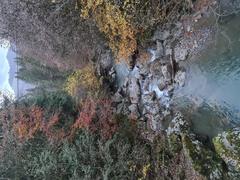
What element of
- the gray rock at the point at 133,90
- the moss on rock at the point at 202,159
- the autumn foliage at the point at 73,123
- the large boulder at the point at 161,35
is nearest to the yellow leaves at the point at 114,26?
the large boulder at the point at 161,35

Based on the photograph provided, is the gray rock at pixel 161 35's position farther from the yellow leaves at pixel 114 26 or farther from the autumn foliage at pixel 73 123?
the autumn foliage at pixel 73 123

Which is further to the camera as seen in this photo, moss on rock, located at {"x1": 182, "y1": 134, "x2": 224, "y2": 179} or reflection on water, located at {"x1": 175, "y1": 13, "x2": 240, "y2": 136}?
reflection on water, located at {"x1": 175, "y1": 13, "x2": 240, "y2": 136}

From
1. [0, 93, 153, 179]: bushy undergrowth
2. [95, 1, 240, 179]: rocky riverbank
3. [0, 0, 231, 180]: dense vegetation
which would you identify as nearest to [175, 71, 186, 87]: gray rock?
[95, 1, 240, 179]: rocky riverbank

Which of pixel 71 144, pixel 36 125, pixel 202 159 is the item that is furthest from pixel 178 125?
pixel 36 125

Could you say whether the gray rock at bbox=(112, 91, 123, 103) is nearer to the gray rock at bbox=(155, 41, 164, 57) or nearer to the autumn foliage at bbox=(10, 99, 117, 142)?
the autumn foliage at bbox=(10, 99, 117, 142)

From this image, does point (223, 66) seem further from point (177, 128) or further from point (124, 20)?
point (124, 20)
